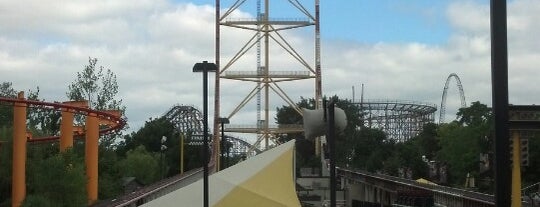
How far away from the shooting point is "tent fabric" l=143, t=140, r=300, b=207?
17.1m

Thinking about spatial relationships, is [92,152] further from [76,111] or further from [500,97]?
[500,97]

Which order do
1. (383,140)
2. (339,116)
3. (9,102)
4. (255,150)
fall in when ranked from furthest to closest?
1. (383,140)
2. (255,150)
3. (9,102)
4. (339,116)

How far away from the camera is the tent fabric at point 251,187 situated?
56.2 ft

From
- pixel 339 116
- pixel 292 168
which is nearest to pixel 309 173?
pixel 292 168

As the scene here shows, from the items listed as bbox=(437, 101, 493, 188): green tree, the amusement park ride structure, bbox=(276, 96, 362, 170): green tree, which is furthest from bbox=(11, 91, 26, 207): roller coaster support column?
bbox=(276, 96, 362, 170): green tree

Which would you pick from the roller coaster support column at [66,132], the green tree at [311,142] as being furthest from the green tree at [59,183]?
the green tree at [311,142]

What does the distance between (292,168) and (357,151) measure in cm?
7954

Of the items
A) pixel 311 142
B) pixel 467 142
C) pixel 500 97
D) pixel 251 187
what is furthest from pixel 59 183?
pixel 311 142

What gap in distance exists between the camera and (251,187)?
18281 mm

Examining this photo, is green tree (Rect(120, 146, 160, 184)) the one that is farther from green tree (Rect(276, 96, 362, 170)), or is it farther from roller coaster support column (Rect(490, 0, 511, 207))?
roller coaster support column (Rect(490, 0, 511, 207))

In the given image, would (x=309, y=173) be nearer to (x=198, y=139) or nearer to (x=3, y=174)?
(x=198, y=139)

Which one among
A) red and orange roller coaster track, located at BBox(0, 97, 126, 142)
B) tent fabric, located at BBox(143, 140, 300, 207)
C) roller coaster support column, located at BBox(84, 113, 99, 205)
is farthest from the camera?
roller coaster support column, located at BBox(84, 113, 99, 205)

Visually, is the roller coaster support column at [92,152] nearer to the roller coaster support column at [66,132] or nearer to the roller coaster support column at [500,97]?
the roller coaster support column at [66,132]

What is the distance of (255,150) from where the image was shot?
65.8m
